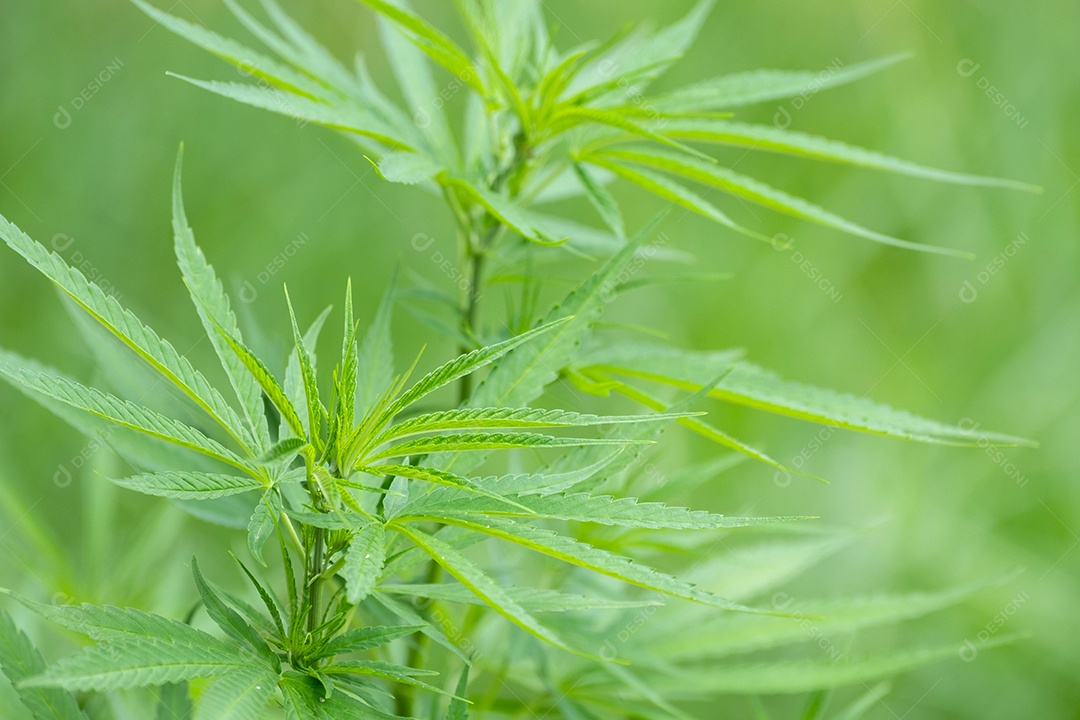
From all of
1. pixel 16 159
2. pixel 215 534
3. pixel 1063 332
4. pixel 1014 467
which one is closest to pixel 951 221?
pixel 1063 332

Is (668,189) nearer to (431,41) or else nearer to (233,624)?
(431,41)

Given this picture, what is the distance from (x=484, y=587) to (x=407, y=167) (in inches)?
11.4

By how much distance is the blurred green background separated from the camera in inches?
80.9

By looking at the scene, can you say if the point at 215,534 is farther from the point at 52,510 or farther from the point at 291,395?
the point at 291,395

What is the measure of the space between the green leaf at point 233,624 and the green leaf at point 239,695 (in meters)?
0.02

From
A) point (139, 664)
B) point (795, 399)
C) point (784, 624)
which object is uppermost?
point (795, 399)

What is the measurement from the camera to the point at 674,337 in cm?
233

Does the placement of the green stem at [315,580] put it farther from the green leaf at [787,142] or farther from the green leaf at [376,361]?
the green leaf at [787,142]

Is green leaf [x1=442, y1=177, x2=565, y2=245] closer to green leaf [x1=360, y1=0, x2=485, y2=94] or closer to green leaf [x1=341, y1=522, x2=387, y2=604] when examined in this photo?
green leaf [x1=360, y1=0, x2=485, y2=94]

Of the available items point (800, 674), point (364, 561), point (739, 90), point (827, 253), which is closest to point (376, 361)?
point (364, 561)

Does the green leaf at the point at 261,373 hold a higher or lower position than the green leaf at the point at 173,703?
higher

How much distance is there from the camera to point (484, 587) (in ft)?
1.54

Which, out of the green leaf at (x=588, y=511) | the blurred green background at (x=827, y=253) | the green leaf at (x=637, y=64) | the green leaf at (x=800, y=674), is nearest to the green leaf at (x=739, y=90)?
the green leaf at (x=637, y=64)

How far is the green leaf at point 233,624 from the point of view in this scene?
54 centimetres
